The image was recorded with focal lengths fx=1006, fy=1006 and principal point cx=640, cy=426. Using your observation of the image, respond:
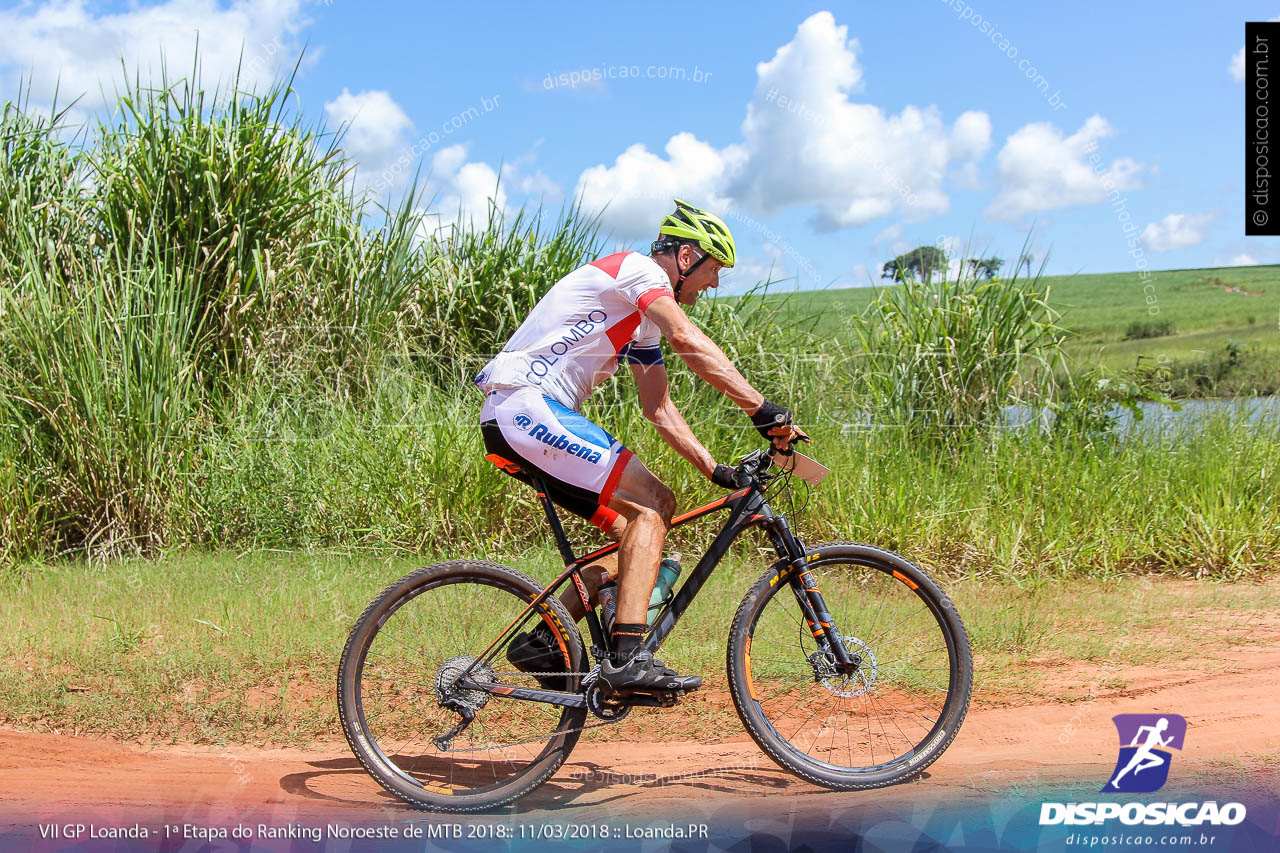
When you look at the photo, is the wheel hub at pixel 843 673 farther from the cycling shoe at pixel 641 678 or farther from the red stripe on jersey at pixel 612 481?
the red stripe on jersey at pixel 612 481

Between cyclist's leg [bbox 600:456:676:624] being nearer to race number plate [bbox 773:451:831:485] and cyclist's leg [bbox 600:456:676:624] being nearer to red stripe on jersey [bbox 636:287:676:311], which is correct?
race number plate [bbox 773:451:831:485]

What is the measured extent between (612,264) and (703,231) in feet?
1.43

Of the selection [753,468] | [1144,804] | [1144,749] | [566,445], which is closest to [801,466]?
[753,468]

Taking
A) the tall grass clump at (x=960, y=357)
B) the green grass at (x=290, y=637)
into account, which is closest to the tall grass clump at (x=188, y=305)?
the green grass at (x=290, y=637)

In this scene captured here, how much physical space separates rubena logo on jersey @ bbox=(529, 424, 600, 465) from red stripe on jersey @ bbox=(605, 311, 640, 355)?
0.47 meters

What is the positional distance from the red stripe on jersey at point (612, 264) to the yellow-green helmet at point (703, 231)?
0.94 ft

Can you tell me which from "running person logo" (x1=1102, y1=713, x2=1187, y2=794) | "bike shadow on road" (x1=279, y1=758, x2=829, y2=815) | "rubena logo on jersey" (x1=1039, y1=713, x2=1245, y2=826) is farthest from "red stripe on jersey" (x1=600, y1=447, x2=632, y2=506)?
"running person logo" (x1=1102, y1=713, x2=1187, y2=794)

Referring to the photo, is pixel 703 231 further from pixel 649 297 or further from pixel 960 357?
pixel 960 357

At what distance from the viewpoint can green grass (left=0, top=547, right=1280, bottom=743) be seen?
511cm

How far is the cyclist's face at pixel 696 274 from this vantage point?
4.23 metres

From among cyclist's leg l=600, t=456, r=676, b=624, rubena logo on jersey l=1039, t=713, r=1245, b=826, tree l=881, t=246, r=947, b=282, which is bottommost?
rubena logo on jersey l=1039, t=713, r=1245, b=826

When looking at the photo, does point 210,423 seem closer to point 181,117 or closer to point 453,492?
point 453,492

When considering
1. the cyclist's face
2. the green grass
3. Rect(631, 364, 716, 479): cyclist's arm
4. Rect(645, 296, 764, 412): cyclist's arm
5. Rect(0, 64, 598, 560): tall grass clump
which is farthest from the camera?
Rect(0, 64, 598, 560): tall grass clump

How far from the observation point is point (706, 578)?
4070mm
